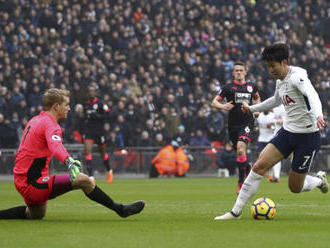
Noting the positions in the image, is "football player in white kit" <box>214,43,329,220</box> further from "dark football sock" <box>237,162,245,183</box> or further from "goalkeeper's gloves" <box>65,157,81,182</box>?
"dark football sock" <box>237,162,245,183</box>

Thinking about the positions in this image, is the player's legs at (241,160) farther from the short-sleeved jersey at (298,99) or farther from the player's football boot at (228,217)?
the player's football boot at (228,217)

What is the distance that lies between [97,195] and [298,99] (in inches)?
106

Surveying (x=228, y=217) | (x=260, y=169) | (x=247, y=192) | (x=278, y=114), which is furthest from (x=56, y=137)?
(x=278, y=114)

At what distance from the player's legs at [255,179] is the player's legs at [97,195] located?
3.48ft

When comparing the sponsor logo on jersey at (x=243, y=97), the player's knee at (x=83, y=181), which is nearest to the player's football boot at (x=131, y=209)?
the player's knee at (x=83, y=181)

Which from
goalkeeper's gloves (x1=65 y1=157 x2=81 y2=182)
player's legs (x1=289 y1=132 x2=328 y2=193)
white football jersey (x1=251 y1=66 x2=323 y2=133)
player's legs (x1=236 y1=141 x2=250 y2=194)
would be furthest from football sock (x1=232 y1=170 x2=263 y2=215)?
player's legs (x1=236 y1=141 x2=250 y2=194)

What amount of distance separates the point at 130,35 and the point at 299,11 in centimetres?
931

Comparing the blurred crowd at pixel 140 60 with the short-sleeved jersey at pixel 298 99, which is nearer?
the short-sleeved jersey at pixel 298 99

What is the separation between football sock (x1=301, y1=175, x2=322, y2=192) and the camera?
10402mm

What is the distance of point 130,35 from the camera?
93.6 ft

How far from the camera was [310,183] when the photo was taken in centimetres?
1055

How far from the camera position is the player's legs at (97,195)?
344 inches

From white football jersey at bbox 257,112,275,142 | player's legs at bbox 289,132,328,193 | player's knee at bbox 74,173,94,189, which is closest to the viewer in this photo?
player's knee at bbox 74,173,94,189

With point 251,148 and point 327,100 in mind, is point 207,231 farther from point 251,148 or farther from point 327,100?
point 327,100
